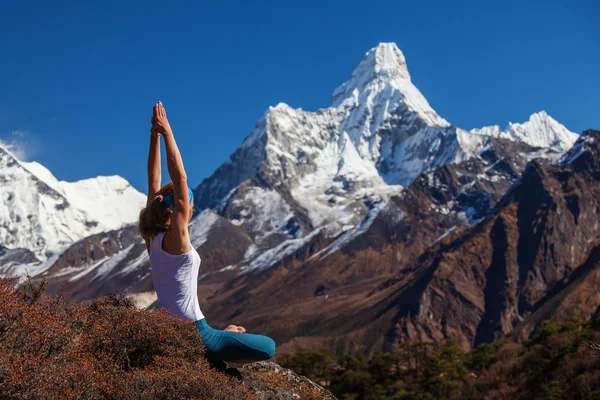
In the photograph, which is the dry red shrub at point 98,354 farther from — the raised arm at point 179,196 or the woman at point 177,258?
the raised arm at point 179,196

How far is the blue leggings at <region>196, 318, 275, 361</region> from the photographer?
9.66m

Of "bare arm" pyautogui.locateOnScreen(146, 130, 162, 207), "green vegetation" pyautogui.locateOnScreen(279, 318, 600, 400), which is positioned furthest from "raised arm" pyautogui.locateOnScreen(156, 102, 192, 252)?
"green vegetation" pyautogui.locateOnScreen(279, 318, 600, 400)

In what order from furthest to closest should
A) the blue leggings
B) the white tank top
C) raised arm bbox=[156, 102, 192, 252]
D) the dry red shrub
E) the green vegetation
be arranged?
Result: the green vegetation < the blue leggings < the white tank top < raised arm bbox=[156, 102, 192, 252] < the dry red shrub

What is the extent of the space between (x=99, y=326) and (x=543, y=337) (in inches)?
4020

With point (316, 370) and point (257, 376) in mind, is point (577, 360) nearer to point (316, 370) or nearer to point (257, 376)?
point (316, 370)

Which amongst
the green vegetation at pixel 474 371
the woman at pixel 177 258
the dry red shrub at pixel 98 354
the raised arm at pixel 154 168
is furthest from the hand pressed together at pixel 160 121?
the green vegetation at pixel 474 371

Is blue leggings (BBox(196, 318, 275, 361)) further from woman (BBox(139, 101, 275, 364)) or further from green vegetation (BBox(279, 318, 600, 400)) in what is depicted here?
green vegetation (BBox(279, 318, 600, 400))

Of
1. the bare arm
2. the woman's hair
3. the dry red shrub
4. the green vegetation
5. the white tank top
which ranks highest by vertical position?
the green vegetation

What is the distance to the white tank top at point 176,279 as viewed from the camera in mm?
9477

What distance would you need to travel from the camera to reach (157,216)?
953 centimetres

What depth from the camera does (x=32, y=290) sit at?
35.4 ft

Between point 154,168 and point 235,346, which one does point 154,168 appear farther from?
point 235,346

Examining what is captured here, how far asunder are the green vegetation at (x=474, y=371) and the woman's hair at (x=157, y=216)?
232 ft

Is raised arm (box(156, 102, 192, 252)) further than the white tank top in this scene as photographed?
No
